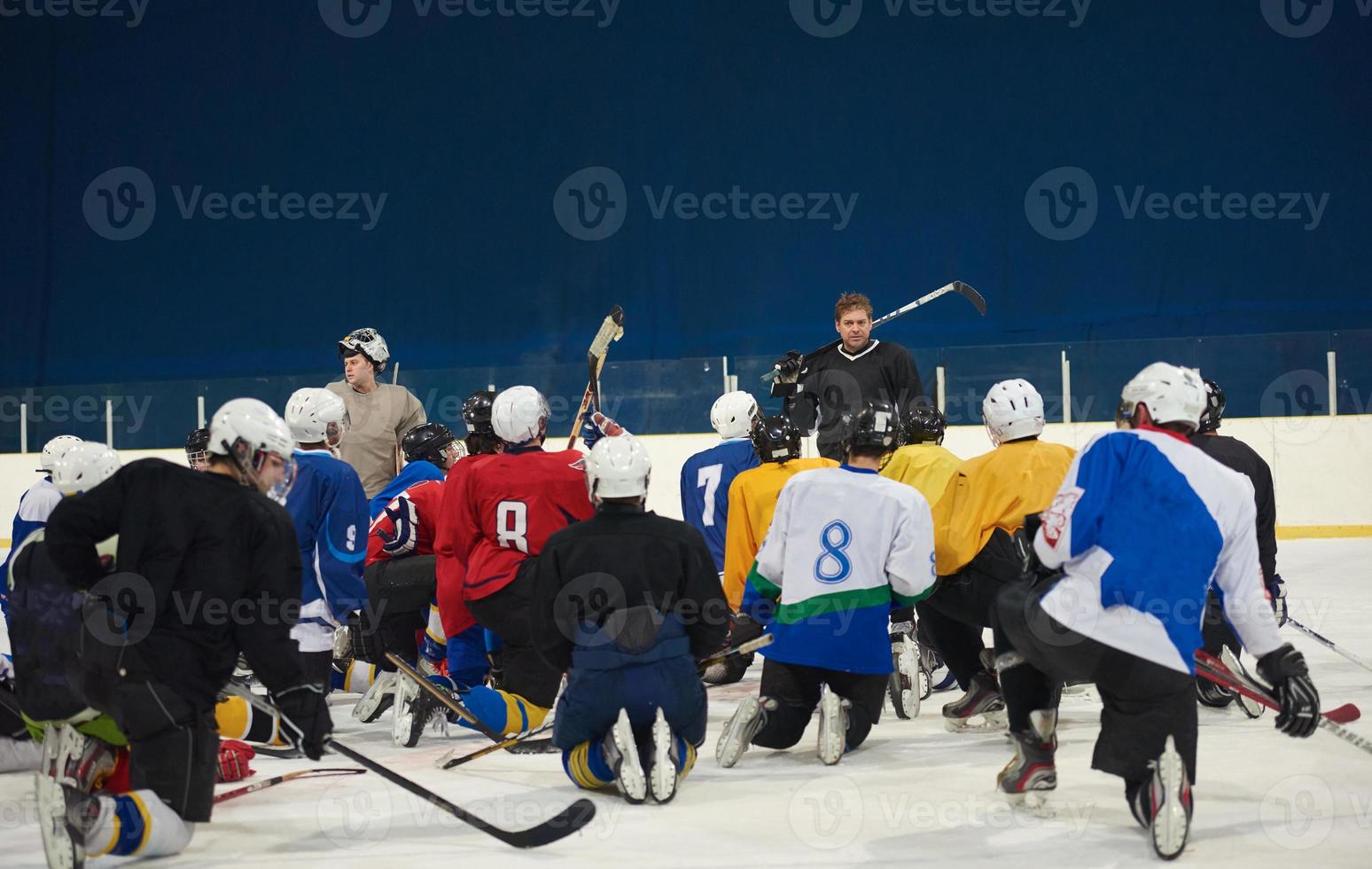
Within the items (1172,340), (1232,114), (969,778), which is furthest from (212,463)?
(1232,114)

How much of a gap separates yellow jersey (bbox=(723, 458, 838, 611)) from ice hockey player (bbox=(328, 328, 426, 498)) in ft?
5.99

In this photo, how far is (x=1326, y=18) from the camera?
492 inches

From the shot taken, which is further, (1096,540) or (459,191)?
(459,191)

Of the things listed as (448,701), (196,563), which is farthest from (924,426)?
(196,563)

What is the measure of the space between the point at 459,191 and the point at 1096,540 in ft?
39.9

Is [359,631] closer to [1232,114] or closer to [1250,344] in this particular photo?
[1250,344]

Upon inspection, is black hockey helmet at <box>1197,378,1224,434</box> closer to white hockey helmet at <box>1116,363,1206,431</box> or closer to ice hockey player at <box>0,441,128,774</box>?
white hockey helmet at <box>1116,363,1206,431</box>

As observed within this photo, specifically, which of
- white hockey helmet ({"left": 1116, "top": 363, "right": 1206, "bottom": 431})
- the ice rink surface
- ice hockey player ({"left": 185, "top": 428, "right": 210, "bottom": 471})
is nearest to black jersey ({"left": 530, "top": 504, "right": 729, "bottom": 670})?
the ice rink surface

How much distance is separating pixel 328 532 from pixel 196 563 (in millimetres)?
1352

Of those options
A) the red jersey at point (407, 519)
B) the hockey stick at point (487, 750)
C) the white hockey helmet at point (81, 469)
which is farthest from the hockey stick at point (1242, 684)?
the white hockey helmet at point (81, 469)

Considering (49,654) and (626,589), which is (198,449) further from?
(626,589)

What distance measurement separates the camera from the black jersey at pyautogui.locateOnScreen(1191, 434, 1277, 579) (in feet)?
14.1

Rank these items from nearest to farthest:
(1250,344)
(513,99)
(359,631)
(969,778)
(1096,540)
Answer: (1096,540) → (969,778) → (359,631) → (1250,344) → (513,99)

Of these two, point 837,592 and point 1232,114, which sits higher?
point 1232,114
